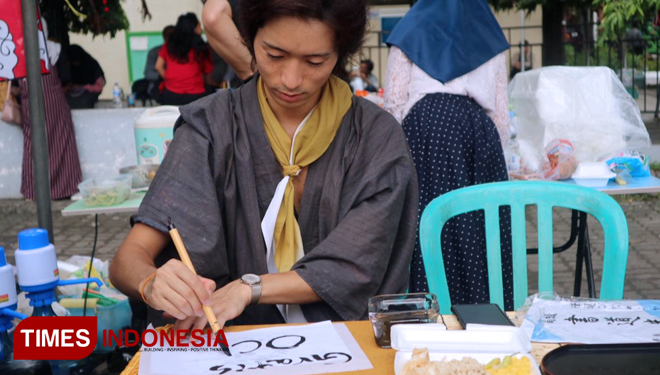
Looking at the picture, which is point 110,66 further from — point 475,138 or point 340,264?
point 340,264

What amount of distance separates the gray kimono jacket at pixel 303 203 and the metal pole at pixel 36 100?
40.9 inches

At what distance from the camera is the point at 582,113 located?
433cm

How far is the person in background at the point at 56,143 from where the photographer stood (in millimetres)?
7344

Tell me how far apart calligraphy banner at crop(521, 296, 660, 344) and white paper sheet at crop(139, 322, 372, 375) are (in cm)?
37

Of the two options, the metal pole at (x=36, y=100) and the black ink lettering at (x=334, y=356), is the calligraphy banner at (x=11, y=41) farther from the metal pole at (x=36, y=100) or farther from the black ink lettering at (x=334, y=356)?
the black ink lettering at (x=334, y=356)

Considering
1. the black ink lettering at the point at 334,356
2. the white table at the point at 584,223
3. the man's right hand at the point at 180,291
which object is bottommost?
the white table at the point at 584,223

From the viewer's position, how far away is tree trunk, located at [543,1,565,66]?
9.05m

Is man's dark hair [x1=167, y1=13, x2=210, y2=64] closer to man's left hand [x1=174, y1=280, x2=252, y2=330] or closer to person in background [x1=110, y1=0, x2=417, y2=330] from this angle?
person in background [x1=110, y1=0, x2=417, y2=330]

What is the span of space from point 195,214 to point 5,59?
53.5 inches

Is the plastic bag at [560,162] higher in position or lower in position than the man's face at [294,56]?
lower

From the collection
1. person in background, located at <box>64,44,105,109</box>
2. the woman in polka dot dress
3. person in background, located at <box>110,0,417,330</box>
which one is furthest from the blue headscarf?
person in background, located at <box>64,44,105,109</box>

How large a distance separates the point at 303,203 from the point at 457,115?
1.76 metres

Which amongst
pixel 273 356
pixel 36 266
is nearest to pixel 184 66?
pixel 36 266

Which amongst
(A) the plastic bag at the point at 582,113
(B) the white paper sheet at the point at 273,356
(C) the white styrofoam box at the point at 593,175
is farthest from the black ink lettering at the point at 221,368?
(A) the plastic bag at the point at 582,113
